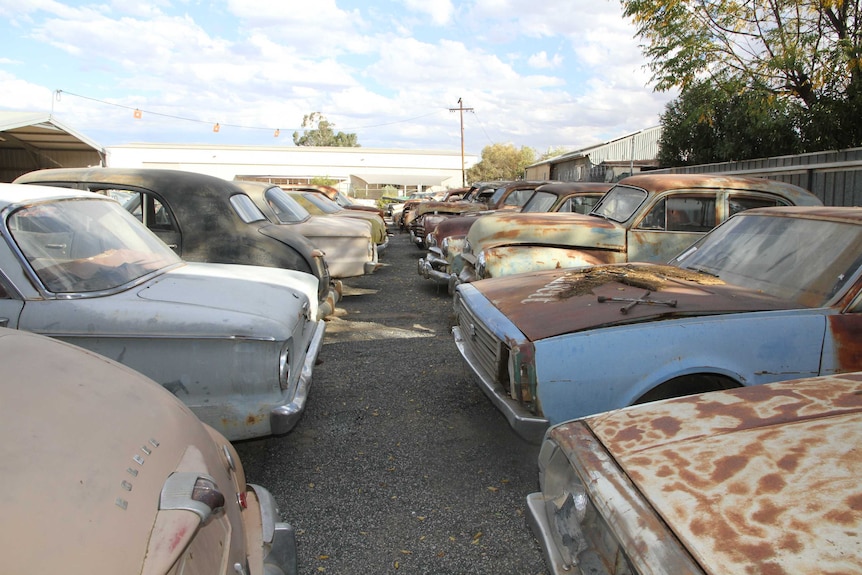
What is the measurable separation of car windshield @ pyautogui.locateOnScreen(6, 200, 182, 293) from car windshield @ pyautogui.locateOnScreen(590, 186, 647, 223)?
4634mm

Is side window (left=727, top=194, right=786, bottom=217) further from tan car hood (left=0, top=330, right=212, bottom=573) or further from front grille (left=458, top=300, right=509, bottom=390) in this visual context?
tan car hood (left=0, top=330, right=212, bottom=573)

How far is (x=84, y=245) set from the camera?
11.3 feet

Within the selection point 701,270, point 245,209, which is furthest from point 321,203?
point 701,270

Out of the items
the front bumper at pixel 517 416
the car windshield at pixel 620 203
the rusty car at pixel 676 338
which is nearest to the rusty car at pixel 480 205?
the car windshield at pixel 620 203

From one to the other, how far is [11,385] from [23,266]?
181 cm

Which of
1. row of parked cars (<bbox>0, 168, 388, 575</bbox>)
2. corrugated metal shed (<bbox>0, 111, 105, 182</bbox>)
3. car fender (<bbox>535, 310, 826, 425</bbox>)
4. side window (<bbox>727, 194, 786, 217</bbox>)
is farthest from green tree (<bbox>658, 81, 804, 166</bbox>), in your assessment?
corrugated metal shed (<bbox>0, 111, 105, 182</bbox>)

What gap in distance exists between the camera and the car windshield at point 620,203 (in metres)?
6.56

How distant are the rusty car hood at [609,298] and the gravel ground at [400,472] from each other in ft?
3.02

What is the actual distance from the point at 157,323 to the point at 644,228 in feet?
16.2

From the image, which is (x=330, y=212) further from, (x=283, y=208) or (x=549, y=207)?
(x=549, y=207)

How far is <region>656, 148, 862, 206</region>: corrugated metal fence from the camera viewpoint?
931cm

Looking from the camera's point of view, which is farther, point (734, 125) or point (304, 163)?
point (304, 163)

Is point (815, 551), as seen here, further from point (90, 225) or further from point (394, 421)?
point (90, 225)

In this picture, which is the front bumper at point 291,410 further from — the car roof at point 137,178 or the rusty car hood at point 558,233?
the rusty car hood at point 558,233
